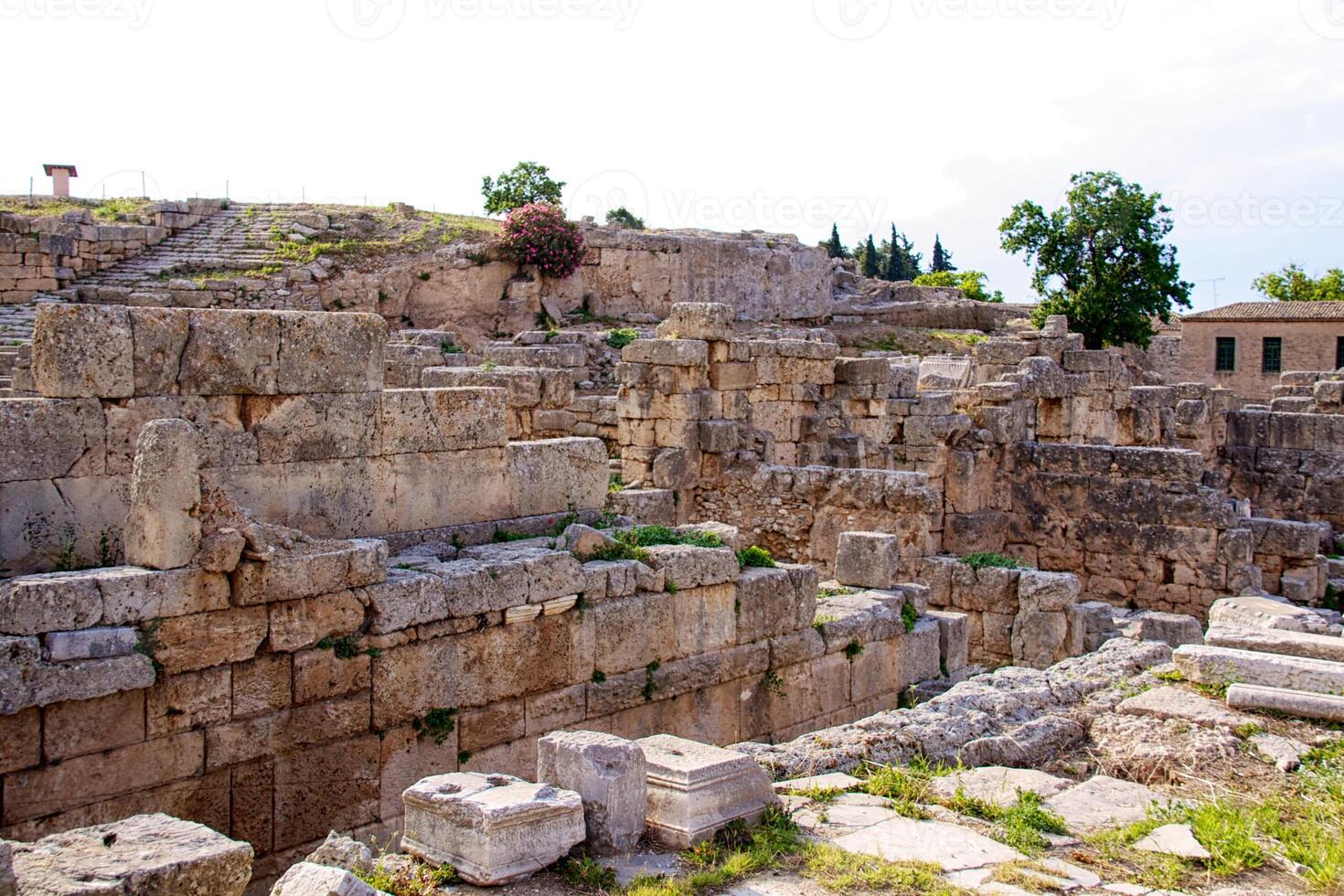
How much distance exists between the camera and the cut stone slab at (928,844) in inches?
178

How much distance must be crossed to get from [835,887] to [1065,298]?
35.2 m

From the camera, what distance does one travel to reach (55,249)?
24.1 meters

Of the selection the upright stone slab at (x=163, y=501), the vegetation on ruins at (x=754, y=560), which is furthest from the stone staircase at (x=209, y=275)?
the upright stone slab at (x=163, y=501)

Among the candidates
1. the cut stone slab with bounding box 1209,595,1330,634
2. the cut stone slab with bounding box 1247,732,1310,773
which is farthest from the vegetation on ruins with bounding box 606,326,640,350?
the cut stone slab with bounding box 1247,732,1310,773

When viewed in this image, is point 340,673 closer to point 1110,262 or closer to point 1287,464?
point 1287,464

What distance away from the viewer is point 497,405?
8.03m

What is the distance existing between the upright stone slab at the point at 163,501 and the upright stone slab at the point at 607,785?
90.5 inches

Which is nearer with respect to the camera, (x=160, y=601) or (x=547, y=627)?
(x=160, y=601)

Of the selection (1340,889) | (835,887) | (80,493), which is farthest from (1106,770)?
→ (80,493)

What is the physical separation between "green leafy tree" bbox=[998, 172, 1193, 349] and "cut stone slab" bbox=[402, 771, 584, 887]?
113 ft

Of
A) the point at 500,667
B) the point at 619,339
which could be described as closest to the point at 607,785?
the point at 500,667

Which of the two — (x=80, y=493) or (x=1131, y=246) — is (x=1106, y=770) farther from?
(x=1131, y=246)

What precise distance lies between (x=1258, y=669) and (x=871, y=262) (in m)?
54.3

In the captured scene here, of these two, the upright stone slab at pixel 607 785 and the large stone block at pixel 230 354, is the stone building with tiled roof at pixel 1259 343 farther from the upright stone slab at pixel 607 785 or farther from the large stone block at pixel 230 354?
the upright stone slab at pixel 607 785
